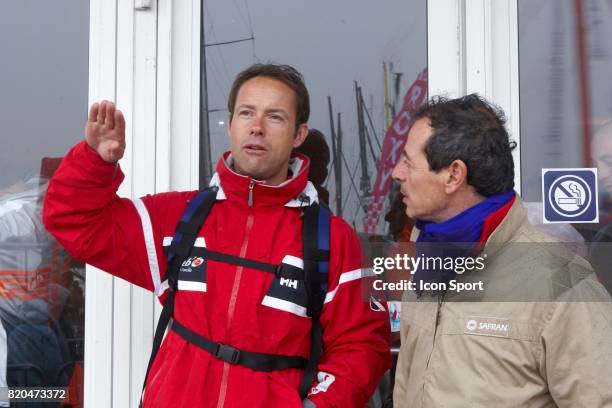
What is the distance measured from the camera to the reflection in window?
10.5 ft

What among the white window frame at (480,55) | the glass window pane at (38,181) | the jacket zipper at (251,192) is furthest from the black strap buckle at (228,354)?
the white window frame at (480,55)

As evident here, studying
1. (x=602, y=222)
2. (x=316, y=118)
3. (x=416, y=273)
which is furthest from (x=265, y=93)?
(x=602, y=222)

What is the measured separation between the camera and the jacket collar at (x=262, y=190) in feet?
8.13

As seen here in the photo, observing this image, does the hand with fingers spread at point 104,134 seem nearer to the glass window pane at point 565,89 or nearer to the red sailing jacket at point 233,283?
the red sailing jacket at point 233,283

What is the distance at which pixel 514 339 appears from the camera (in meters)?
1.84

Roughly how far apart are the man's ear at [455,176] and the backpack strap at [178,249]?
2.70ft

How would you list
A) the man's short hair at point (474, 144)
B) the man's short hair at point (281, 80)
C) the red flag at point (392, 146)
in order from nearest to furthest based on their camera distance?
1. the man's short hair at point (474, 144)
2. the man's short hair at point (281, 80)
3. the red flag at point (392, 146)

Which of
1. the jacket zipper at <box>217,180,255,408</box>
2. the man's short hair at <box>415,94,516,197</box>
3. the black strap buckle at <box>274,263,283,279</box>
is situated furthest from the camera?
the black strap buckle at <box>274,263,283,279</box>

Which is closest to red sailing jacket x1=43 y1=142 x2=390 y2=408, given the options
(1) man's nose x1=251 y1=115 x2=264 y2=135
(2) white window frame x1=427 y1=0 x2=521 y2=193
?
(1) man's nose x1=251 y1=115 x2=264 y2=135

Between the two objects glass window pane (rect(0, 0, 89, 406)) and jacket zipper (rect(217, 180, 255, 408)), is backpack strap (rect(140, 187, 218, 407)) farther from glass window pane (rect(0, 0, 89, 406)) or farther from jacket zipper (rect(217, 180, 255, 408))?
glass window pane (rect(0, 0, 89, 406))

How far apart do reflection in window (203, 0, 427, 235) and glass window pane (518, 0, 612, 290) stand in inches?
16.9

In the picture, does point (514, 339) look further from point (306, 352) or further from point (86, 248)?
point (86, 248)

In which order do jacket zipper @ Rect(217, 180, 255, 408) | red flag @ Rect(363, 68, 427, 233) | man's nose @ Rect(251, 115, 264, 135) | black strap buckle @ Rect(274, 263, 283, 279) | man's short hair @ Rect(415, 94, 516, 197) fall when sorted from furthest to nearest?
red flag @ Rect(363, 68, 427, 233)
man's nose @ Rect(251, 115, 264, 135)
black strap buckle @ Rect(274, 263, 283, 279)
jacket zipper @ Rect(217, 180, 255, 408)
man's short hair @ Rect(415, 94, 516, 197)

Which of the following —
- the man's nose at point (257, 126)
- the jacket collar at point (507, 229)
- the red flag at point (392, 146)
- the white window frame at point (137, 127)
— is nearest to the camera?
the jacket collar at point (507, 229)
